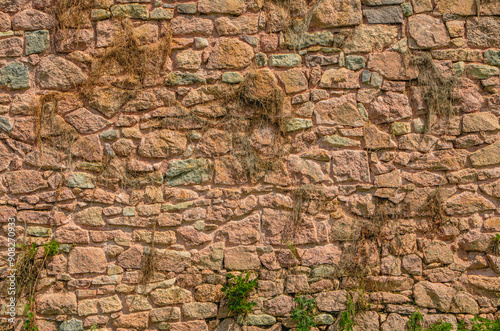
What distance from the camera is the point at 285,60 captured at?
125 inches

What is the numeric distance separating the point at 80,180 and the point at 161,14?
5.02 ft

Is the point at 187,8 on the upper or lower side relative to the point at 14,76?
upper

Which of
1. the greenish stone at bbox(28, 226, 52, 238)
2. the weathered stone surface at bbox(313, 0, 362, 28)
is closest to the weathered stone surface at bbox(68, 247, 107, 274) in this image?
the greenish stone at bbox(28, 226, 52, 238)

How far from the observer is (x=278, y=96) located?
3.14 metres

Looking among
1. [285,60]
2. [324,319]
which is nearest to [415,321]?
[324,319]

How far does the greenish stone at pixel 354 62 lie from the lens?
10.5 feet

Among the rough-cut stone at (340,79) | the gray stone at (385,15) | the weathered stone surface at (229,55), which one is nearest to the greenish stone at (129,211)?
the weathered stone surface at (229,55)

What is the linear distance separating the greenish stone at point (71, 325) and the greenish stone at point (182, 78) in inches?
80.4

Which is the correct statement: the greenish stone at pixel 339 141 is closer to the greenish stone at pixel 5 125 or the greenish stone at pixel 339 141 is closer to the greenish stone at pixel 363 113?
the greenish stone at pixel 363 113

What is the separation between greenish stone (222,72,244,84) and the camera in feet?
10.3

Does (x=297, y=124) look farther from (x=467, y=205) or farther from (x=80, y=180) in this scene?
(x=80, y=180)

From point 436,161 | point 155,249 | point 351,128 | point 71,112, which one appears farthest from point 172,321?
point 436,161

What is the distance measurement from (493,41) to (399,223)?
1.75 metres

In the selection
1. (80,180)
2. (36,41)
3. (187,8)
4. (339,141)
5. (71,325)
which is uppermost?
(187,8)
